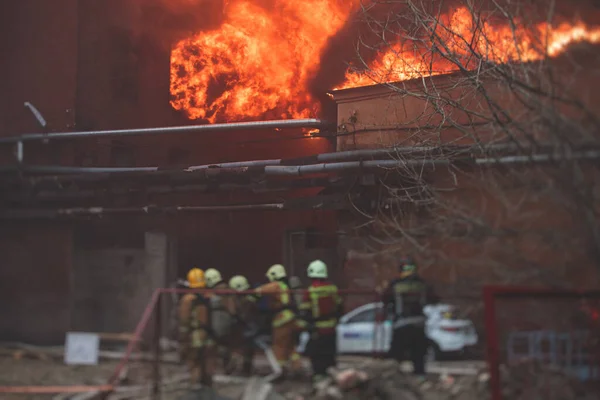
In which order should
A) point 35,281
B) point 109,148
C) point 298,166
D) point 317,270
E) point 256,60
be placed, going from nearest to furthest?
1. point 317,270
2. point 298,166
3. point 35,281
4. point 109,148
5. point 256,60

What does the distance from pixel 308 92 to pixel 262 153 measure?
7.79ft

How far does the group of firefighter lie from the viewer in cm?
638

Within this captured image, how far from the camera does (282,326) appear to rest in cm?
677

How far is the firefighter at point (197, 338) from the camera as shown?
6.83 m

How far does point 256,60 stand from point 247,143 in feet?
8.94

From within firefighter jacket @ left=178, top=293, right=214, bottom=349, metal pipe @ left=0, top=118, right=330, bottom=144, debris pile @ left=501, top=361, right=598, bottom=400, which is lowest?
debris pile @ left=501, top=361, right=598, bottom=400

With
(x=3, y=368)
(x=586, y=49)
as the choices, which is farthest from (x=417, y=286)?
(x=3, y=368)

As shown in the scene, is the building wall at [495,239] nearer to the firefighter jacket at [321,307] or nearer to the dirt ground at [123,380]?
the firefighter jacket at [321,307]

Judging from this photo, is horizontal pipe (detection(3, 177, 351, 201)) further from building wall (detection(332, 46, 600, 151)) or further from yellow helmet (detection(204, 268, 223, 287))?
yellow helmet (detection(204, 268, 223, 287))

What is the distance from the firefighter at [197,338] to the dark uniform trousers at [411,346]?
2.23 metres

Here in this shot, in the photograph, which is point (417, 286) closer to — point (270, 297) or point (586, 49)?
point (270, 297)

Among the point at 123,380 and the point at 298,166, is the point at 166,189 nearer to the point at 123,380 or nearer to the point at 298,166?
the point at 298,166

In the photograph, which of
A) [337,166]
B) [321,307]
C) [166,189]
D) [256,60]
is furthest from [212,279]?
[256,60]

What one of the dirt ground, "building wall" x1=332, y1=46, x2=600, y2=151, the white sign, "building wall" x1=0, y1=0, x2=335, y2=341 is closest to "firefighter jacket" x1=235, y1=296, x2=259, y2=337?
the dirt ground
